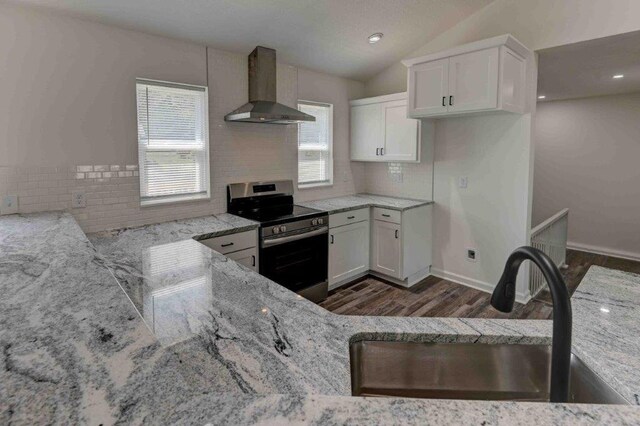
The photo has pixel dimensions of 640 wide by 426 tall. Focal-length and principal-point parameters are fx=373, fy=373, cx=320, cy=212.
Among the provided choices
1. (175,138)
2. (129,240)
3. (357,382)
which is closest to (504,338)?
(357,382)

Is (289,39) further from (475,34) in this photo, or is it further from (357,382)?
(357,382)

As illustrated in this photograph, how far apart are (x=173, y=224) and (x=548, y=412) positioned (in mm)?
2912

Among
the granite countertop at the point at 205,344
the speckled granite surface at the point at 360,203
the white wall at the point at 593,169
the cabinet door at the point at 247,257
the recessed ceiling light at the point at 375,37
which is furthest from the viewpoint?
the white wall at the point at 593,169

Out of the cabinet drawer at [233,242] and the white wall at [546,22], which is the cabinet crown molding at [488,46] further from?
the cabinet drawer at [233,242]

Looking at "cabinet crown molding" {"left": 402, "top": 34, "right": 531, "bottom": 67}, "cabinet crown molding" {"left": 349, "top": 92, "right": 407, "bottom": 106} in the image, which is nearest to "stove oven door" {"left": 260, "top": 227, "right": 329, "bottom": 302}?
"cabinet crown molding" {"left": 349, "top": 92, "right": 407, "bottom": 106}

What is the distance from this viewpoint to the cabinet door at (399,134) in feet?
13.0

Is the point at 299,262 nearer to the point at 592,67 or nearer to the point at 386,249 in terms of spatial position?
→ the point at 386,249

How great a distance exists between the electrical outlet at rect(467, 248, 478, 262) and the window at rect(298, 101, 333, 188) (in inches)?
68.8

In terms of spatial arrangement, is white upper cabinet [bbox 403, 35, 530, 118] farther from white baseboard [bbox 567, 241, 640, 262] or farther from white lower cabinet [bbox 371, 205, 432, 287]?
white baseboard [bbox 567, 241, 640, 262]

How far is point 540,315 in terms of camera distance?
11.0ft

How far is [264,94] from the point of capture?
3498 millimetres

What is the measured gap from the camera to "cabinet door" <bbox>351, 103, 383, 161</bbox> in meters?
4.33

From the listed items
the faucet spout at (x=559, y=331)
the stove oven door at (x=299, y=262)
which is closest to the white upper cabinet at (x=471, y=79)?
the stove oven door at (x=299, y=262)

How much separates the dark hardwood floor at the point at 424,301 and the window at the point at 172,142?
172cm
